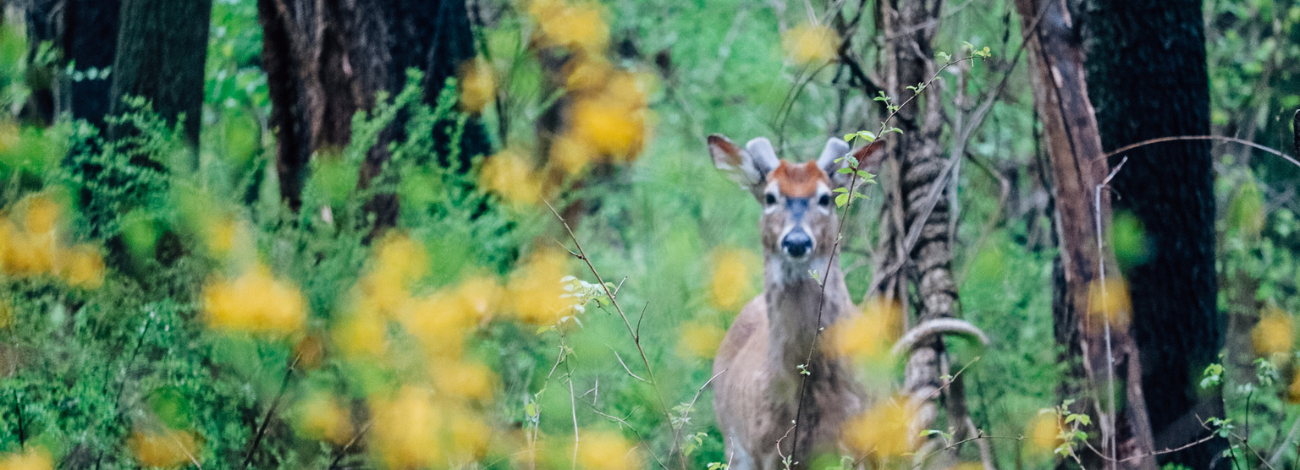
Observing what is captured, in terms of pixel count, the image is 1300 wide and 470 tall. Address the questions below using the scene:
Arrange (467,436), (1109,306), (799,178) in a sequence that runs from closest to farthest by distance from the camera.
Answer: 1. (467,436)
2. (1109,306)
3. (799,178)

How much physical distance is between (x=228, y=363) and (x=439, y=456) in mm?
1034

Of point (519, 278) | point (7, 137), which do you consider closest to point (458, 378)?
point (519, 278)

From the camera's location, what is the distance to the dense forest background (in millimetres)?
3521

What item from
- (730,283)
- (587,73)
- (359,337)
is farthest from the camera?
(587,73)

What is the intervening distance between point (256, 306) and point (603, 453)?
1280mm

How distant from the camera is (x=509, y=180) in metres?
5.46

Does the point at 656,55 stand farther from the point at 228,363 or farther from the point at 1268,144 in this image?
the point at 228,363

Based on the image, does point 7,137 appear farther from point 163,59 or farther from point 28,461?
point 28,461

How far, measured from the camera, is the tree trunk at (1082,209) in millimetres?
3900

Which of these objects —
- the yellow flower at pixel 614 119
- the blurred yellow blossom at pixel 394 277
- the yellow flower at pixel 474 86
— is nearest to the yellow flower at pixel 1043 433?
the blurred yellow blossom at pixel 394 277

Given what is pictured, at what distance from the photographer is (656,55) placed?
1013 centimetres

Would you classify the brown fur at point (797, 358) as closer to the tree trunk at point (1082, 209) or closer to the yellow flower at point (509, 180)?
the tree trunk at point (1082, 209)

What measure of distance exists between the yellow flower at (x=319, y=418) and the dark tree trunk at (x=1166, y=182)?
3.27 meters

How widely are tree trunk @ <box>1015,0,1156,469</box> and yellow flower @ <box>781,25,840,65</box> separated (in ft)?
3.31
